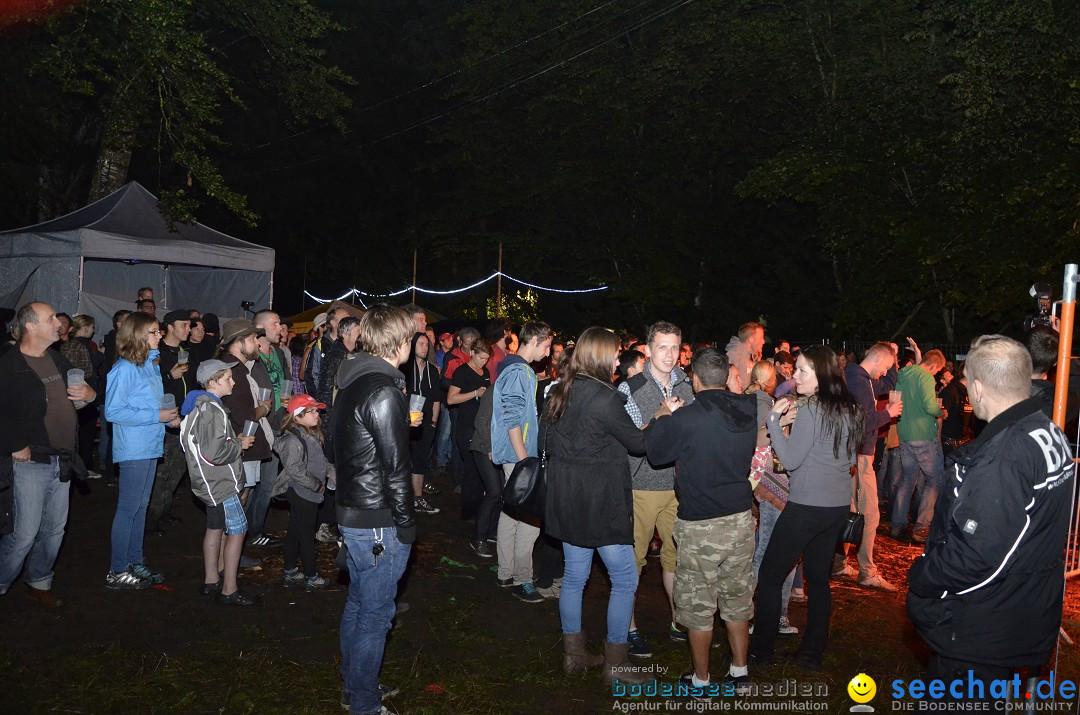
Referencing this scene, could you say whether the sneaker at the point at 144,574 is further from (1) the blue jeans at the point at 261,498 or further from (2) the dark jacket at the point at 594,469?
(2) the dark jacket at the point at 594,469

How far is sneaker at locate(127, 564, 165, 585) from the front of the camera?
6.59 meters

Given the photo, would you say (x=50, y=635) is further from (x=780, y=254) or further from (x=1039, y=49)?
(x=780, y=254)

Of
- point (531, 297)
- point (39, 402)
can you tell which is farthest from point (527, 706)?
point (531, 297)

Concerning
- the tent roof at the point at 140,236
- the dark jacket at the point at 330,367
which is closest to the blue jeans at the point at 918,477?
the dark jacket at the point at 330,367

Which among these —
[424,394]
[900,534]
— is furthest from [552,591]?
[900,534]

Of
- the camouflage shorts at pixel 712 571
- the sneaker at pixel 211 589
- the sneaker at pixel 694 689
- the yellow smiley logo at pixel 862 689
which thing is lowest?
the yellow smiley logo at pixel 862 689

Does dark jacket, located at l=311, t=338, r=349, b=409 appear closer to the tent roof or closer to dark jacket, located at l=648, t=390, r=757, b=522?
dark jacket, located at l=648, t=390, r=757, b=522

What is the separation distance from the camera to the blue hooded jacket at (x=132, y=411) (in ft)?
20.7

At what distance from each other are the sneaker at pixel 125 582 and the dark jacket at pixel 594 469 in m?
3.43

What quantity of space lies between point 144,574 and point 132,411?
127 centimetres

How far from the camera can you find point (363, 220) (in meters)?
33.9

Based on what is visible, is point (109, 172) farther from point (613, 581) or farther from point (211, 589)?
point (613, 581)

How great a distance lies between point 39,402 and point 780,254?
26.5 metres

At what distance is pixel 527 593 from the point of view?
6758 millimetres
